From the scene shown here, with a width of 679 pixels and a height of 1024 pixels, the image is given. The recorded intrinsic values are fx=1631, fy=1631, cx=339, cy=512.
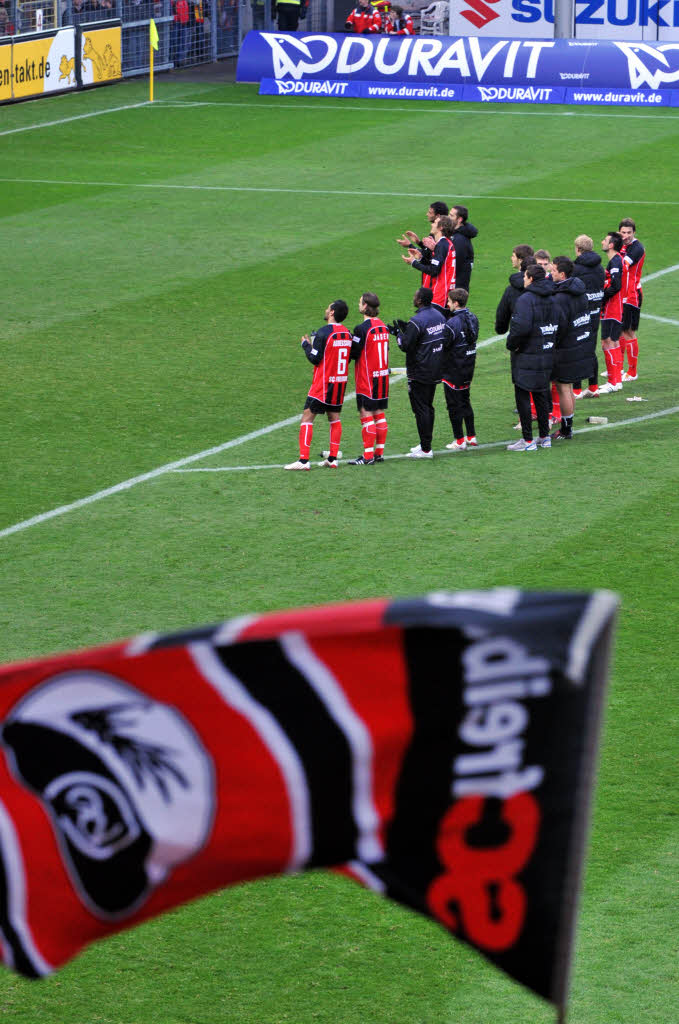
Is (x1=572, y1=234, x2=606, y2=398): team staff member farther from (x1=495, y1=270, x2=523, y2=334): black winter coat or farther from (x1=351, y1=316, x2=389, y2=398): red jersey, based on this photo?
(x1=351, y1=316, x2=389, y2=398): red jersey

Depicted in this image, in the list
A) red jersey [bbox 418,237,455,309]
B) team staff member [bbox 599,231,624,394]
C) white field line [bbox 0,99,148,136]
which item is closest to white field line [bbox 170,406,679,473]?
team staff member [bbox 599,231,624,394]

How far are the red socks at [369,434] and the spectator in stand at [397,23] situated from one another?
107ft

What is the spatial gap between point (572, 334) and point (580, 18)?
3126cm

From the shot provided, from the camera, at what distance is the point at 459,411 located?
55.2ft

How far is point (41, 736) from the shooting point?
4.77m

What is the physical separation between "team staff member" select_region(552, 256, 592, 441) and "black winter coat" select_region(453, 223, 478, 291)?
13.3ft

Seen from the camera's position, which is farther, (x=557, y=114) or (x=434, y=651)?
(x=557, y=114)

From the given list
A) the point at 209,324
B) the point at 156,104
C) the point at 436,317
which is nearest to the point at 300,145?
the point at 156,104

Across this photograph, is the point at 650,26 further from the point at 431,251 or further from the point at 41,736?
the point at 41,736

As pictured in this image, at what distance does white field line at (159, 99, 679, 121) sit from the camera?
38.4m

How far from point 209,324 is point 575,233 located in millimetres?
7523

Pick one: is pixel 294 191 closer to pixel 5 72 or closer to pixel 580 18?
pixel 5 72

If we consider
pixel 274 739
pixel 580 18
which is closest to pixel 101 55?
pixel 580 18

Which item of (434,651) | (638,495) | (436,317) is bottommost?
(638,495)
